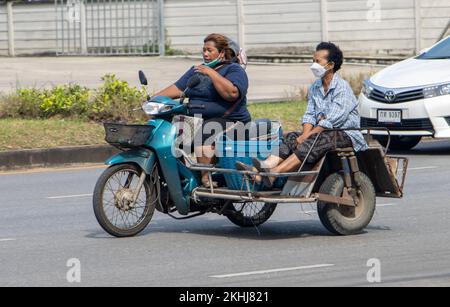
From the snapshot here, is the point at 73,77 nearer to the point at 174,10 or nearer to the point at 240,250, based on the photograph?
the point at 174,10

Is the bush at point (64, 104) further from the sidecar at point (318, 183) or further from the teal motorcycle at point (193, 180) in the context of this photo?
the sidecar at point (318, 183)

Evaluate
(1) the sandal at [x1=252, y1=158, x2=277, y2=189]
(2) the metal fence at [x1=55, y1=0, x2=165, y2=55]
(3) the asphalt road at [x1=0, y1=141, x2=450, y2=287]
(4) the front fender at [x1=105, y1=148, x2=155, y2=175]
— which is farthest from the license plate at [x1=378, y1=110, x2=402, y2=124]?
(2) the metal fence at [x1=55, y1=0, x2=165, y2=55]

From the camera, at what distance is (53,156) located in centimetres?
1625

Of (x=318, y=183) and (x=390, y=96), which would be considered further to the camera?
(x=390, y=96)

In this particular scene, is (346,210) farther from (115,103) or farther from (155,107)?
(115,103)

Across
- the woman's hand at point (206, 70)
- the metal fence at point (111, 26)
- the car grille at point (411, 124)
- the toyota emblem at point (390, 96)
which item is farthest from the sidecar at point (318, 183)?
the metal fence at point (111, 26)

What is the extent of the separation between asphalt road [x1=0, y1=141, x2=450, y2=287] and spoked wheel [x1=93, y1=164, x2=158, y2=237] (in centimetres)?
13

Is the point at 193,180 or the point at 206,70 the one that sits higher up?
the point at 206,70

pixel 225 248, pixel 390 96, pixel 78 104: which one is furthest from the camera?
pixel 78 104

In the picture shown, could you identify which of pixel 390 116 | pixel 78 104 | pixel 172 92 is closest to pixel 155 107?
pixel 172 92

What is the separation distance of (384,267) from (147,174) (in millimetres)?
2356

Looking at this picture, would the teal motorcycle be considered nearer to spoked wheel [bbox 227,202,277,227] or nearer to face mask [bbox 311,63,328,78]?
spoked wheel [bbox 227,202,277,227]

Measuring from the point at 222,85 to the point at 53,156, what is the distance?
668 centimetres

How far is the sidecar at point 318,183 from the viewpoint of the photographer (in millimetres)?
9883
